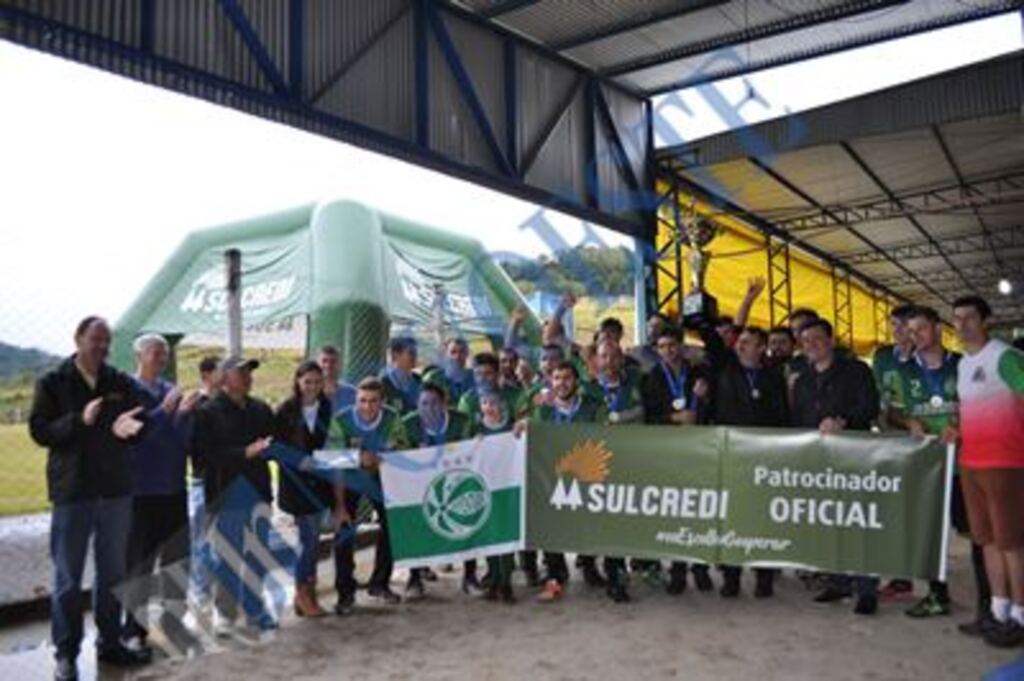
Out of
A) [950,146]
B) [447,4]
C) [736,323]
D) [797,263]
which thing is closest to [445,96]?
[447,4]

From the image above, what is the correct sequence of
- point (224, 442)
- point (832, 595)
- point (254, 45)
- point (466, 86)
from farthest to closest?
point (466, 86) < point (254, 45) < point (832, 595) < point (224, 442)

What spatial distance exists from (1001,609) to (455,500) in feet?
10.4

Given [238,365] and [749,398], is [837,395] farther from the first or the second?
[238,365]

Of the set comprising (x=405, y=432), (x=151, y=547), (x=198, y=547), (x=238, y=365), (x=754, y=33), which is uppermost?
(x=754, y=33)

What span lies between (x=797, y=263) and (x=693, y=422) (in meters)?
16.4

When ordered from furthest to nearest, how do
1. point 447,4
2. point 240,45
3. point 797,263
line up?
point 797,263, point 447,4, point 240,45

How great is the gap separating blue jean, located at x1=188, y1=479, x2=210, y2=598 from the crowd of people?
0.02 metres

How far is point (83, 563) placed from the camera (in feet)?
13.2

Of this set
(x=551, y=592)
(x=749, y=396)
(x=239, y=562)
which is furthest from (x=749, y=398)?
(x=239, y=562)

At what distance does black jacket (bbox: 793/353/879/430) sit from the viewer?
16.5ft

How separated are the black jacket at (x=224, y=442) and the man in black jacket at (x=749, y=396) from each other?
2.98 meters

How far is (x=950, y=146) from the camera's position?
12.7m

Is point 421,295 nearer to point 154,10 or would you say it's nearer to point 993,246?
point 154,10

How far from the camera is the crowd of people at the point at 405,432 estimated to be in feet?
13.5
